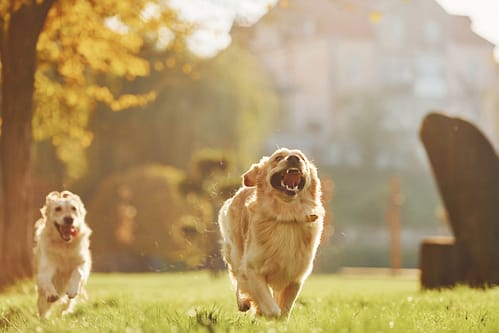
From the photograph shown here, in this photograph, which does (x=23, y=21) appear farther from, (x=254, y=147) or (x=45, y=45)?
(x=254, y=147)

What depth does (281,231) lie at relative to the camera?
722cm

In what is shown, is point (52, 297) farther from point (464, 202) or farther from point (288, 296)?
point (464, 202)

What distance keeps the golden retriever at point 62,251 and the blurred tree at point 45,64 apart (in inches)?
219

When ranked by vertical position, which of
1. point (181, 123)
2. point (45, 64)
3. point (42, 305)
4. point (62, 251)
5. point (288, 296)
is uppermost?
point (45, 64)

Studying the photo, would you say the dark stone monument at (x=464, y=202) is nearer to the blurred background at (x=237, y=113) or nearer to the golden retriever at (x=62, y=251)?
the blurred background at (x=237, y=113)

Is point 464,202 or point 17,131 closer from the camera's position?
point 464,202

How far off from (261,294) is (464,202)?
6901 mm

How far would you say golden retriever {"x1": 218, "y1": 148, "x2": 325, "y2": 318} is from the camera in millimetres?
7168

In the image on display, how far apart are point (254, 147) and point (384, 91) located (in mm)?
39845

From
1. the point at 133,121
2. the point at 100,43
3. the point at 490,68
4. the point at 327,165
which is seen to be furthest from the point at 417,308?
the point at 490,68

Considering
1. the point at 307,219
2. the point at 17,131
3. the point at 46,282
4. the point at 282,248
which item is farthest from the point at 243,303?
the point at 17,131

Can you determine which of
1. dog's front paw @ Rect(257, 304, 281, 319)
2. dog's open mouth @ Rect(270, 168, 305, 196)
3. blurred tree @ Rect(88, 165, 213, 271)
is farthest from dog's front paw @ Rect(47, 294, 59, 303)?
blurred tree @ Rect(88, 165, 213, 271)

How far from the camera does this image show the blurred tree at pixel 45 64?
14.4 meters

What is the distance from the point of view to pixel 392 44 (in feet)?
268
